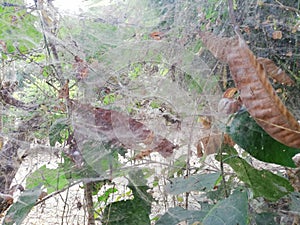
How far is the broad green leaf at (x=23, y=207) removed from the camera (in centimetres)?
57

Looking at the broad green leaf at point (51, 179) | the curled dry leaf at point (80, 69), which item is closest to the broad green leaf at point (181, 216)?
the broad green leaf at point (51, 179)

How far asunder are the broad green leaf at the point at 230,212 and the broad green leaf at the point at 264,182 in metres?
0.06

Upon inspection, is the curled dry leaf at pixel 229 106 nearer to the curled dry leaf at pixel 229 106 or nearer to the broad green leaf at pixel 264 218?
the curled dry leaf at pixel 229 106

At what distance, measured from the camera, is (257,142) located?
41 centimetres

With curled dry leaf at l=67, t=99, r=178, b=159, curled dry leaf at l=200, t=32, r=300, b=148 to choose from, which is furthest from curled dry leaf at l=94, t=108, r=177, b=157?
curled dry leaf at l=200, t=32, r=300, b=148

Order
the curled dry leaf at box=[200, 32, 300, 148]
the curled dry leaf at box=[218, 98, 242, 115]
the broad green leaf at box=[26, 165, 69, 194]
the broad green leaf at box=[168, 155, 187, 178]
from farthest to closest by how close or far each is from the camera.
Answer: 1. the broad green leaf at box=[26, 165, 69, 194]
2. the broad green leaf at box=[168, 155, 187, 178]
3. the curled dry leaf at box=[218, 98, 242, 115]
4. the curled dry leaf at box=[200, 32, 300, 148]

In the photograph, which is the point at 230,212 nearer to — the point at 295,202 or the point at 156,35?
the point at 295,202

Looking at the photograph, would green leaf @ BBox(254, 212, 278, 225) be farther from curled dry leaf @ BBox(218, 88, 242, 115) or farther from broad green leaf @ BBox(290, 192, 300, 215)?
curled dry leaf @ BBox(218, 88, 242, 115)

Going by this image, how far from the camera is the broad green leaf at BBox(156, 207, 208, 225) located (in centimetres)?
45

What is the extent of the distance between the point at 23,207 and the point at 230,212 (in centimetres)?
36

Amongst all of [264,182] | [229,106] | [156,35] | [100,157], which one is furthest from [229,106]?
[156,35]

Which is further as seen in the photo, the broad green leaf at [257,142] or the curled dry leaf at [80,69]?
the curled dry leaf at [80,69]

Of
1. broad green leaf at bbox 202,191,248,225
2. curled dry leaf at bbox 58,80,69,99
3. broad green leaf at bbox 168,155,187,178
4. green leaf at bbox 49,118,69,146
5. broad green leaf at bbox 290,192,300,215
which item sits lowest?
broad green leaf at bbox 202,191,248,225

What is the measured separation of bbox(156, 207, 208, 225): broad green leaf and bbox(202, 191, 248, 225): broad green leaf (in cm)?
3
